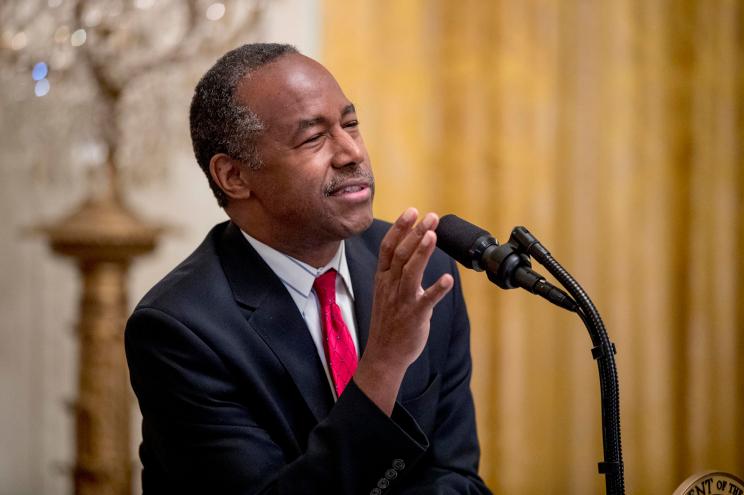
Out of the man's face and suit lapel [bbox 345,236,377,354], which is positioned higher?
the man's face

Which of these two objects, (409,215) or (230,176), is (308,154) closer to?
(230,176)

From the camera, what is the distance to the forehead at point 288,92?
1551mm

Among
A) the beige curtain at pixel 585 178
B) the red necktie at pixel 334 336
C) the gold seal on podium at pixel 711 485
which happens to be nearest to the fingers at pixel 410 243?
the red necktie at pixel 334 336

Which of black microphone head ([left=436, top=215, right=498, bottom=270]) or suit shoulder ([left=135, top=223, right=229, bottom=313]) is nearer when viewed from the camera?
black microphone head ([left=436, top=215, right=498, bottom=270])

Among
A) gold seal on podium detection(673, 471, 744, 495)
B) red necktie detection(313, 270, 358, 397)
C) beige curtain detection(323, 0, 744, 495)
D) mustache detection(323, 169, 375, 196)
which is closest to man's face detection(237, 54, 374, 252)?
mustache detection(323, 169, 375, 196)

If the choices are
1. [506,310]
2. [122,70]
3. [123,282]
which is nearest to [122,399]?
[123,282]

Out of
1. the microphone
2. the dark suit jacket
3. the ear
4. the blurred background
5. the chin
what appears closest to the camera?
the microphone

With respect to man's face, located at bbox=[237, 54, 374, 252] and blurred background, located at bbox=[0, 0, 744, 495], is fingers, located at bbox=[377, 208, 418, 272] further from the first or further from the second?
blurred background, located at bbox=[0, 0, 744, 495]

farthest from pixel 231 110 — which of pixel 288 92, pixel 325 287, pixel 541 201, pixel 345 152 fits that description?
pixel 541 201

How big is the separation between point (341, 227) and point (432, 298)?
31 cm

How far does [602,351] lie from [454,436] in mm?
559

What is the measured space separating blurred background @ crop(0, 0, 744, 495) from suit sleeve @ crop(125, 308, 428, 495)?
1.81 metres

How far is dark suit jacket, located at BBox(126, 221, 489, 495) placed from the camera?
1.39m

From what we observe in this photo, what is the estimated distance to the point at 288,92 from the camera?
1.55 meters
